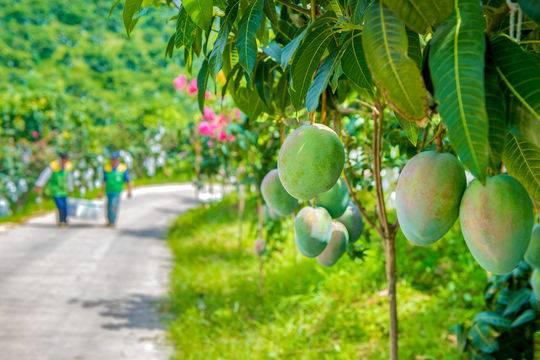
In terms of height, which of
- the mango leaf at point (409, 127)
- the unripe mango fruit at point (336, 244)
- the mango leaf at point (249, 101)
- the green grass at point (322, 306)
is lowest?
the green grass at point (322, 306)

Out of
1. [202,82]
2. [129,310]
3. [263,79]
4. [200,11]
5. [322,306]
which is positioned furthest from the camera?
[129,310]

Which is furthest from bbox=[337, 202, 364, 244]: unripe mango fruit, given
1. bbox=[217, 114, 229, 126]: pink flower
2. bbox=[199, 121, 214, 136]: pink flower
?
bbox=[199, 121, 214, 136]: pink flower

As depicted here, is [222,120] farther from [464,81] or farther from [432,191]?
[464,81]

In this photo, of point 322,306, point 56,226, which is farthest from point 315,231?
point 56,226

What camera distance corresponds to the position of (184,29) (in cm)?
96

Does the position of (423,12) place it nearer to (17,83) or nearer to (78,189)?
(78,189)

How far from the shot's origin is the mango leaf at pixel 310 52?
0.86 metres

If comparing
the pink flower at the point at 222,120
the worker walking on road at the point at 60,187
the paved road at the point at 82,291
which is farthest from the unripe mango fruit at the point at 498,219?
the worker walking on road at the point at 60,187

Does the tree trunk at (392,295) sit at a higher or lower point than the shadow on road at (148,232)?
higher

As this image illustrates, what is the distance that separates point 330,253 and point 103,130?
13727 mm

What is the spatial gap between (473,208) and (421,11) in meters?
0.19

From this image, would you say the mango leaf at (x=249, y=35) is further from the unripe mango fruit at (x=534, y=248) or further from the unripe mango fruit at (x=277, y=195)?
the unripe mango fruit at (x=534, y=248)

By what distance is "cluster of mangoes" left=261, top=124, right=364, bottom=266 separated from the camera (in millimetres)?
868

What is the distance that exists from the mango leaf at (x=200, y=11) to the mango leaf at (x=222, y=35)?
0.11 ft
